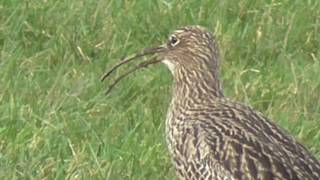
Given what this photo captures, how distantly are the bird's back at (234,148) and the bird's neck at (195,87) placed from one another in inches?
9.3

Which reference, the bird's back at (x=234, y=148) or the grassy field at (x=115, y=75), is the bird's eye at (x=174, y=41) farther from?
the bird's back at (x=234, y=148)

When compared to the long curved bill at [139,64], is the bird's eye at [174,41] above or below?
above

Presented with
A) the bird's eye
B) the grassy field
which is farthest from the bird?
the grassy field

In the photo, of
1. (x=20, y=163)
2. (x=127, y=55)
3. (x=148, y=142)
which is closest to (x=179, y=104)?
(x=148, y=142)

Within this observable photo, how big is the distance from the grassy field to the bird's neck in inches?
11.4

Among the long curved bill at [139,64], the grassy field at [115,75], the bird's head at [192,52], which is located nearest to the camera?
the grassy field at [115,75]

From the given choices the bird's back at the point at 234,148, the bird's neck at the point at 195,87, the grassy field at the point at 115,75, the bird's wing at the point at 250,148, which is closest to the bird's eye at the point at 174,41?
the bird's neck at the point at 195,87

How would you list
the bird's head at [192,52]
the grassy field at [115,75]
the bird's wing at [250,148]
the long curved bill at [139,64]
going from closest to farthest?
the bird's wing at [250,148] → the grassy field at [115,75] → the bird's head at [192,52] → the long curved bill at [139,64]

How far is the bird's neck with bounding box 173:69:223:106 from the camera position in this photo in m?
9.37

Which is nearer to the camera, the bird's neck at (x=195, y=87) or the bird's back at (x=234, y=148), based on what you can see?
the bird's back at (x=234, y=148)

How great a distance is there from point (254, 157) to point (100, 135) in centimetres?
151

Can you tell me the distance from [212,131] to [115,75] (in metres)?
2.03

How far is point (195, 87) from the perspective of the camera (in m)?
9.47

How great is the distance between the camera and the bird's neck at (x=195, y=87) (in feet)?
30.7
